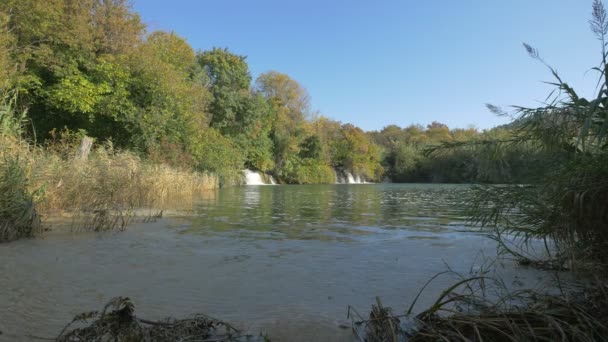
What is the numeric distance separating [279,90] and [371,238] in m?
46.5

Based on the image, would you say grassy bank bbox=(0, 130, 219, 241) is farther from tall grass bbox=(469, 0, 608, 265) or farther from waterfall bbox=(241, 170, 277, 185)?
waterfall bbox=(241, 170, 277, 185)

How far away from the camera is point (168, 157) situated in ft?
66.6

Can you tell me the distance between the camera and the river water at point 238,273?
2562 millimetres

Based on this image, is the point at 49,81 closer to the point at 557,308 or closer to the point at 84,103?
the point at 84,103

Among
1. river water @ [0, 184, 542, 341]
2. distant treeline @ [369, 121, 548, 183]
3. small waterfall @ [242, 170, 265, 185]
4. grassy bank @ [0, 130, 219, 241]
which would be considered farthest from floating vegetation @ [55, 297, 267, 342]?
small waterfall @ [242, 170, 265, 185]

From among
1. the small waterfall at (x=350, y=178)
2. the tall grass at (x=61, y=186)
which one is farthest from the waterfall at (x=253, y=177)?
the tall grass at (x=61, y=186)

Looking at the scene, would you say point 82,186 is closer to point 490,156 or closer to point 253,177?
point 490,156

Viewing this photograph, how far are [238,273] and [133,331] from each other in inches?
71.9

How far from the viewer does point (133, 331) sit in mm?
1922

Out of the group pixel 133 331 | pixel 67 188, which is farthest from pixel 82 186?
pixel 133 331

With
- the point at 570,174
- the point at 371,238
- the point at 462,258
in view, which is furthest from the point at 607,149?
the point at 371,238

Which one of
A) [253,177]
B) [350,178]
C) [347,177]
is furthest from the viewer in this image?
[350,178]

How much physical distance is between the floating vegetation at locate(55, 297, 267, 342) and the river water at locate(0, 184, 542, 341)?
26 centimetres

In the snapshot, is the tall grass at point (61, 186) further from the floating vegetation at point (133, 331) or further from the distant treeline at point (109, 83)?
the floating vegetation at point (133, 331)
